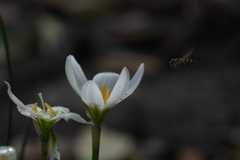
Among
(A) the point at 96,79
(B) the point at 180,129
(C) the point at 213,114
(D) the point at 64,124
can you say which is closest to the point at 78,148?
(D) the point at 64,124

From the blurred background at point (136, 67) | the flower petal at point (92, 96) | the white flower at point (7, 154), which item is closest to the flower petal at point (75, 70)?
the flower petal at point (92, 96)

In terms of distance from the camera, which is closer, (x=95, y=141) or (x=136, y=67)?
(x=95, y=141)

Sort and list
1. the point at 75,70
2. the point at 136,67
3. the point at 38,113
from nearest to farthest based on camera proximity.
A: 1. the point at 38,113
2. the point at 75,70
3. the point at 136,67

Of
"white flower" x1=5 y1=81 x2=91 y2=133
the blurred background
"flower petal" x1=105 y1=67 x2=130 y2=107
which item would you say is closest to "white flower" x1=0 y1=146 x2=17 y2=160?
"white flower" x1=5 y1=81 x2=91 y2=133

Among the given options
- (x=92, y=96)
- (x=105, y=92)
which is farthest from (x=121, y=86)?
(x=105, y=92)

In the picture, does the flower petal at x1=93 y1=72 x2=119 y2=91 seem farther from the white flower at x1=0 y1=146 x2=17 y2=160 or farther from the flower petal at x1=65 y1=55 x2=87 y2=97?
the white flower at x1=0 y1=146 x2=17 y2=160

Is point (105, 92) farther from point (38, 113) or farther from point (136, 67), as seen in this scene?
point (136, 67)

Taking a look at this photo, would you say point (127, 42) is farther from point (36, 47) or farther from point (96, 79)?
point (96, 79)

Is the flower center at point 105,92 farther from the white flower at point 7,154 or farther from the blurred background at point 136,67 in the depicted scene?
the blurred background at point 136,67
